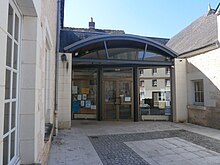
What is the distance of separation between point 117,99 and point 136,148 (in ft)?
19.8

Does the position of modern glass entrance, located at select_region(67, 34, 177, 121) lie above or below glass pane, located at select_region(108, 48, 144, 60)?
below

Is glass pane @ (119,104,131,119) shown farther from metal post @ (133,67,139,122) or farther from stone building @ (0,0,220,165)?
metal post @ (133,67,139,122)

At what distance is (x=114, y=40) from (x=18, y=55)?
25.5 feet

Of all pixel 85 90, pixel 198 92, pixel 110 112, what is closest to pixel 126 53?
pixel 85 90

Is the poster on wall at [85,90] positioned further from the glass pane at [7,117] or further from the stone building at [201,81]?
the glass pane at [7,117]

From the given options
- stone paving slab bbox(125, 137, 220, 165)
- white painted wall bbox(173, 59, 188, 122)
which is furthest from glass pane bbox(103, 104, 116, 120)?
stone paving slab bbox(125, 137, 220, 165)

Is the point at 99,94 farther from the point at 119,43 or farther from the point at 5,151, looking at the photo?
the point at 5,151

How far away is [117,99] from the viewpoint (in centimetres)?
1206

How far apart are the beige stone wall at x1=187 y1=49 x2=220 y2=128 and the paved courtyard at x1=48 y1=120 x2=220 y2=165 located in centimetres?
145

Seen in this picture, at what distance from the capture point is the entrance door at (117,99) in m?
12.0

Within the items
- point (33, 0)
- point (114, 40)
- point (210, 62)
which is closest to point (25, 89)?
point (33, 0)

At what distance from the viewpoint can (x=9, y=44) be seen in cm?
215

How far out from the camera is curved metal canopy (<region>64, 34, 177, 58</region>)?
31.1 feet

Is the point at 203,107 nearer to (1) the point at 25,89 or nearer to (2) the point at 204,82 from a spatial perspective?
(2) the point at 204,82
